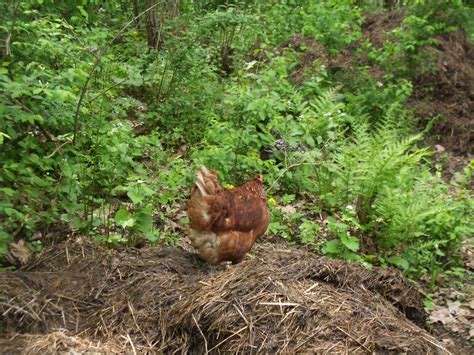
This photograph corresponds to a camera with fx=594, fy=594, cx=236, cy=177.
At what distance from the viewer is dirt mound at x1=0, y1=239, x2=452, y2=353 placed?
3.70m

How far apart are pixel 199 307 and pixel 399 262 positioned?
263 cm

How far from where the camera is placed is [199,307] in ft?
12.5

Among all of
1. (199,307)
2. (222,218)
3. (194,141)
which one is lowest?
(194,141)

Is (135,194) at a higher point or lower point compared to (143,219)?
higher

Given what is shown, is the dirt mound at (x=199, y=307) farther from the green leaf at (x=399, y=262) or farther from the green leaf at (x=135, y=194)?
the green leaf at (x=399, y=262)

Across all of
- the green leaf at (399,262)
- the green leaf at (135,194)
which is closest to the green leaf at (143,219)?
the green leaf at (135,194)

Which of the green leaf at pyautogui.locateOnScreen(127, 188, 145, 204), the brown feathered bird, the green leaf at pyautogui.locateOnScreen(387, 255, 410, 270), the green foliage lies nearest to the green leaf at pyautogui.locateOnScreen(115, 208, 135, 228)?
the green foliage

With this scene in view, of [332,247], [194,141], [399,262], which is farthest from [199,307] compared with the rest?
[194,141]

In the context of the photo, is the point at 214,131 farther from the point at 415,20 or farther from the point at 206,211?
the point at 415,20

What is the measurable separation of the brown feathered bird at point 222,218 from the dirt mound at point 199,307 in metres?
0.21

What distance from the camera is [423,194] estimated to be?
6223 millimetres

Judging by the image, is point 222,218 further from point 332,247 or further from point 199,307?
point 332,247

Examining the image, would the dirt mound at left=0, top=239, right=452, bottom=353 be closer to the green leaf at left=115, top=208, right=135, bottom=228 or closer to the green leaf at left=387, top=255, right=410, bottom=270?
the green leaf at left=115, top=208, right=135, bottom=228

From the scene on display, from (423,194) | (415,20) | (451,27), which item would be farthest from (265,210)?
(451,27)
